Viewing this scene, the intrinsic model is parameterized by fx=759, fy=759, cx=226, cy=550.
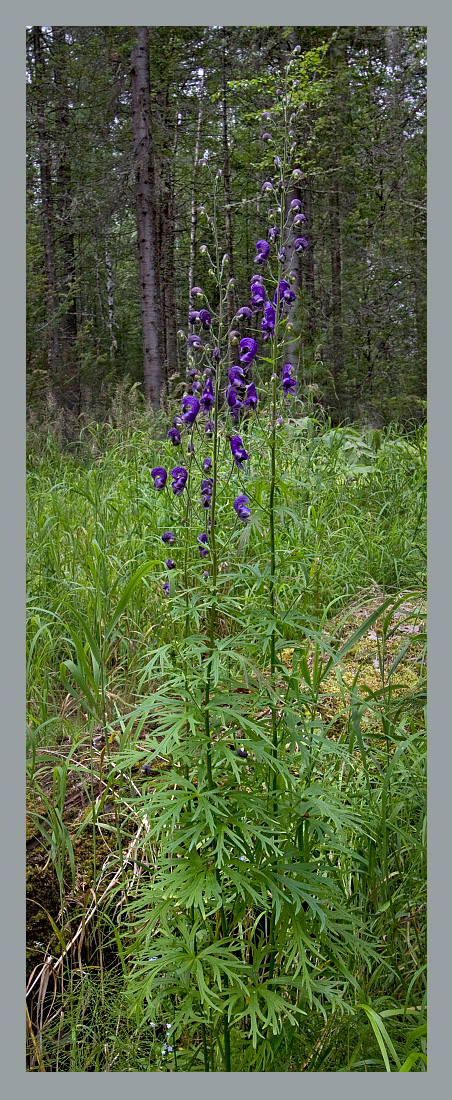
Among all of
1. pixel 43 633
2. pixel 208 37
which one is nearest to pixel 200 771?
pixel 43 633

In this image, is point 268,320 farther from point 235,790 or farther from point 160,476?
point 235,790

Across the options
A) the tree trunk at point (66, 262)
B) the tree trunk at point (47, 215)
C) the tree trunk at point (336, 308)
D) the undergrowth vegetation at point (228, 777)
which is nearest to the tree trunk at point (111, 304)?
the tree trunk at point (66, 262)

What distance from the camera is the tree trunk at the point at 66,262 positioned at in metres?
4.16

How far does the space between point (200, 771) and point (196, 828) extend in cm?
11

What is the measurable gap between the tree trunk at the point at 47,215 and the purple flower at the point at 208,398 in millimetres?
2898

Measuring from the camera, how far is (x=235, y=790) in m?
1.36

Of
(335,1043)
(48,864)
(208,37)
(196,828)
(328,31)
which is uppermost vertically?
(328,31)

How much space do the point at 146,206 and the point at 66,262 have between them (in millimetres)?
1075

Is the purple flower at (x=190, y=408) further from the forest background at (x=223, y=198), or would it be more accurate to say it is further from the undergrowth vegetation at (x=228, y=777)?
the forest background at (x=223, y=198)

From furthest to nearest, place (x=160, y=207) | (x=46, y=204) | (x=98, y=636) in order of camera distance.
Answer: (x=46, y=204)
(x=160, y=207)
(x=98, y=636)

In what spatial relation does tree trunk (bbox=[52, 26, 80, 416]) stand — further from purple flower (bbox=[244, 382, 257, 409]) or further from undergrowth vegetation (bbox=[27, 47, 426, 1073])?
purple flower (bbox=[244, 382, 257, 409])

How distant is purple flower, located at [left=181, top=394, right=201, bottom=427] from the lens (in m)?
1.37

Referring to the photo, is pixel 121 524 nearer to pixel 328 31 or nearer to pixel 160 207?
pixel 160 207

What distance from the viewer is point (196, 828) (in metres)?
1.29
